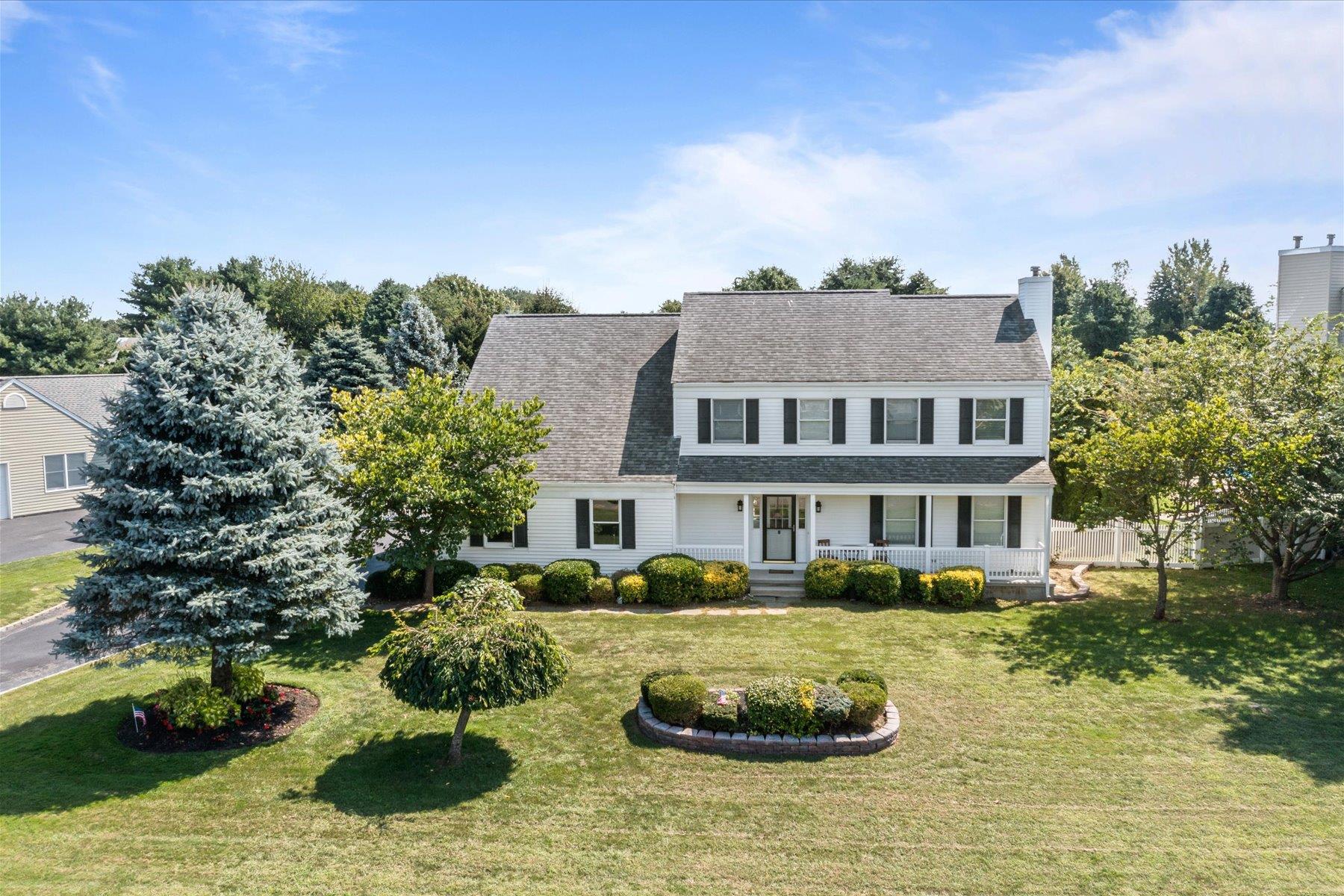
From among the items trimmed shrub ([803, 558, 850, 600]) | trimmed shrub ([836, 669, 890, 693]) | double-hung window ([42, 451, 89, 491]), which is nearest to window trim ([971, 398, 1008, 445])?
trimmed shrub ([803, 558, 850, 600])

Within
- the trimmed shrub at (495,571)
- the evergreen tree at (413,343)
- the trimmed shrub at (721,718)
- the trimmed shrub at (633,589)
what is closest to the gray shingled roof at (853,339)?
the trimmed shrub at (633,589)

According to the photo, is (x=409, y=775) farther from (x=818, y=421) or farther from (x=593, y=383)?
(x=818, y=421)

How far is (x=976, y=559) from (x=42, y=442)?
37864mm

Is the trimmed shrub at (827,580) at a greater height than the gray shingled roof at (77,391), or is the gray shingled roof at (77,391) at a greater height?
the gray shingled roof at (77,391)

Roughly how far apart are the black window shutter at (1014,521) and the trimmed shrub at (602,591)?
11.8 meters

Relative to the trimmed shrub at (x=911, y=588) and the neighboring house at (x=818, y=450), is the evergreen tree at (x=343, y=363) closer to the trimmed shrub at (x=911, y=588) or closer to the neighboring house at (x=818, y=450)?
the neighboring house at (x=818, y=450)

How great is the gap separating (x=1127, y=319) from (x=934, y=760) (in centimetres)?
5749

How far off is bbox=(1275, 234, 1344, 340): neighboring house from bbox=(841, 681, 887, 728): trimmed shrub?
29289mm

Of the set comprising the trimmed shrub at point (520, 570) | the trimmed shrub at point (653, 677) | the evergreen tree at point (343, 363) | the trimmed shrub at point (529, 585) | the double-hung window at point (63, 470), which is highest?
the evergreen tree at point (343, 363)

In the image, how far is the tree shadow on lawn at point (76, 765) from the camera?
11664 mm

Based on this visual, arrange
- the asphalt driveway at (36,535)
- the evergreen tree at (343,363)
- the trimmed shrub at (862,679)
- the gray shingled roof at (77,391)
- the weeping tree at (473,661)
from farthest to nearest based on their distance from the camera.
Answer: the evergreen tree at (343,363) → the gray shingled roof at (77,391) → the asphalt driveway at (36,535) → the trimmed shrub at (862,679) → the weeping tree at (473,661)

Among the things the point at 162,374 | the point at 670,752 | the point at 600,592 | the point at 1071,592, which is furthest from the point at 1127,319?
the point at 162,374

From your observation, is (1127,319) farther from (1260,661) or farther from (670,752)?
(670,752)

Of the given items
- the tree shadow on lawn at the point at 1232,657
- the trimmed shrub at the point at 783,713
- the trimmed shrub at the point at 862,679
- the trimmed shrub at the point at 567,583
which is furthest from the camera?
the trimmed shrub at the point at 567,583
